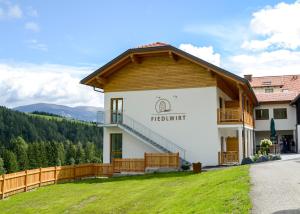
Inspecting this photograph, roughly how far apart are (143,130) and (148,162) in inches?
152

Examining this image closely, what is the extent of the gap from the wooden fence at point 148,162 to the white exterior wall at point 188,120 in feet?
9.27

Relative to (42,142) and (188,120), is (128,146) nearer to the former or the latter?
(188,120)

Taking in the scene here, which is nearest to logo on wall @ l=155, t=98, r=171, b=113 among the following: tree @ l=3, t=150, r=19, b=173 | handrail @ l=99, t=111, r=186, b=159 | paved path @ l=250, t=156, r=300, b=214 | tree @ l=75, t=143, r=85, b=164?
handrail @ l=99, t=111, r=186, b=159

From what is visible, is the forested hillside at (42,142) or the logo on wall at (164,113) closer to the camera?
the logo on wall at (164,113)

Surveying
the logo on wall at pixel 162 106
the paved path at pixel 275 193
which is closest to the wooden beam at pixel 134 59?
the logo on wall at pixel 162 106

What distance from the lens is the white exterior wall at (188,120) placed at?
95.9 ft

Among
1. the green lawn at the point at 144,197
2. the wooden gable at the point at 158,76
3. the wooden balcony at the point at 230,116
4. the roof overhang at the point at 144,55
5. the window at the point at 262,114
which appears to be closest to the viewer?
the green lawn at the point at 144,197

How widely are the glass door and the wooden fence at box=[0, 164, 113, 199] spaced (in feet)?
8.61

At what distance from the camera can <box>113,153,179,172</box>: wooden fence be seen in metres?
27.3

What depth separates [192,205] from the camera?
1212 centimetres

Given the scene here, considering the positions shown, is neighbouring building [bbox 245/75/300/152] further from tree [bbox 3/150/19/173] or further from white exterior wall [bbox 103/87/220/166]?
tree [bbox 3/150/19/173]

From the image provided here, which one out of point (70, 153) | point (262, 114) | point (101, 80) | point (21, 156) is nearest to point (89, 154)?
point (70, 153)

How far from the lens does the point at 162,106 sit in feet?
101

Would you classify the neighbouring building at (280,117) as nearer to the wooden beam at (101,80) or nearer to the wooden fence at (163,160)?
the wooden beam at (101,80)
